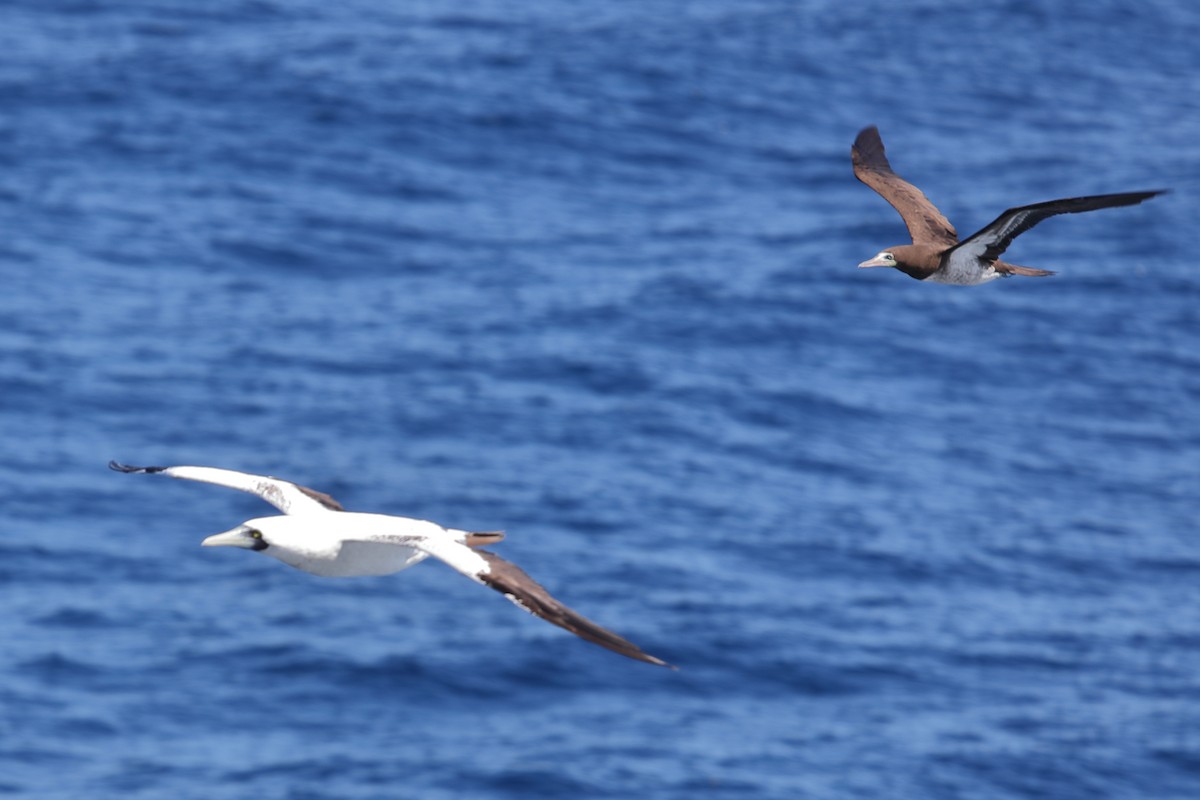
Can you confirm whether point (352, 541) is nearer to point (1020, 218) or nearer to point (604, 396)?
point (1020, 218)

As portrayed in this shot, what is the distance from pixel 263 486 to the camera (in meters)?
14.5

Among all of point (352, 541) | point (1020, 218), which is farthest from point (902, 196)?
point (352, 541)

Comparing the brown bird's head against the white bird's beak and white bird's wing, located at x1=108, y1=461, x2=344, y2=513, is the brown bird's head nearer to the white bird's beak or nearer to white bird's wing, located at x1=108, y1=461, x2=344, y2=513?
white bird's wing, located at x1=108, y1=461, x2=344, y2=513

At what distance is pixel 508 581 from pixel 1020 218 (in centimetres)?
464

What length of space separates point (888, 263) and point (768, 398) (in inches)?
1429

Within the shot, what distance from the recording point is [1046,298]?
5609 cm

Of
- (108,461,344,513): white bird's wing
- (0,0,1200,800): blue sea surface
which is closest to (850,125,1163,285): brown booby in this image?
(108,461,344,513): white bird's wing

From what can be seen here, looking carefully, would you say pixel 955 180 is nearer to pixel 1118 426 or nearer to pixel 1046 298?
pixel 1046 298

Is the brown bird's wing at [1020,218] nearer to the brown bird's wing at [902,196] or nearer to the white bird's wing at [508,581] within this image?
the brown bird's wing at [902,196]

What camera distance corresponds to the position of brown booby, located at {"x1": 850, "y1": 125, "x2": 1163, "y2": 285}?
11445 mm

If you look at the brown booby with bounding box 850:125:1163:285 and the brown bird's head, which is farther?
the brown bird's head

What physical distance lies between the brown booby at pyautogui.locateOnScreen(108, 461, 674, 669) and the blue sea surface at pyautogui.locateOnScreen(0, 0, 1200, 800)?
2311 centimetres

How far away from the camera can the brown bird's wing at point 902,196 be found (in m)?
15.3

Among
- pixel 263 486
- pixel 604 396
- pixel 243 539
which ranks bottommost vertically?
pixel 604 396
